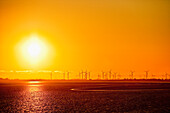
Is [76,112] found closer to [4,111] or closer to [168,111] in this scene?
[4,111]

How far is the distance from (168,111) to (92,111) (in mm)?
10115

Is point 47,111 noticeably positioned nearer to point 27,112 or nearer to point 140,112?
point 27,112

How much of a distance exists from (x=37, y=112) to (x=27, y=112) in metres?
1.30

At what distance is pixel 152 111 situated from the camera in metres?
35.8

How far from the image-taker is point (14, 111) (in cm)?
3584

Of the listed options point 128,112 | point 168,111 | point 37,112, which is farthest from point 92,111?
point 168,111

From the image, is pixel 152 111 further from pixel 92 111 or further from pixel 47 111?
pixel 47 111

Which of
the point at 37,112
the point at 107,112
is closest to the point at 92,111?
the point at 107,112

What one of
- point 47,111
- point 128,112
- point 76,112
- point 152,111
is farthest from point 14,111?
point 152,111

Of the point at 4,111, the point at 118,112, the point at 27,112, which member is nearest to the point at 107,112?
the point at 118,112

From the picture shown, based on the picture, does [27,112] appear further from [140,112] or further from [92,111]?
[140,112]

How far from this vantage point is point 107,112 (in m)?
34.9

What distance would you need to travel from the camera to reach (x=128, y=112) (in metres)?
34.8

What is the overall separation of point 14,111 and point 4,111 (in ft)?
4.23
